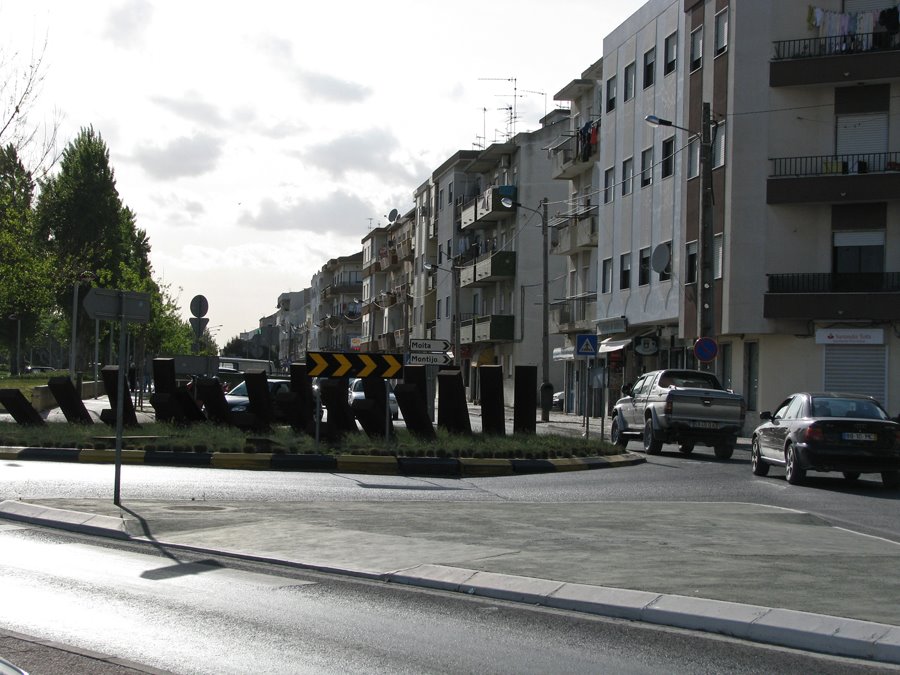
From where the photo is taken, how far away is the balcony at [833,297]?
33.8m

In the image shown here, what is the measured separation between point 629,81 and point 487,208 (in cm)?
2125

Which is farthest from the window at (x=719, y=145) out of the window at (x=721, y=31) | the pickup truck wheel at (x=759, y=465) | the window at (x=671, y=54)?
the pickup truck wheel at (x=759, y=465)

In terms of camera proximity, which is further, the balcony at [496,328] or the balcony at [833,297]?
the balcony at [496,328]

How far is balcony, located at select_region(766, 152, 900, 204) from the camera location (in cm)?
3391

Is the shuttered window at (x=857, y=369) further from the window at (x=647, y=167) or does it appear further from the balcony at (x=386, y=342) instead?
the balcony at (x=386, y=342)

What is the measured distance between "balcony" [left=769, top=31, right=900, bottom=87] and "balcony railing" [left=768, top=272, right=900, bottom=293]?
19.0 feet

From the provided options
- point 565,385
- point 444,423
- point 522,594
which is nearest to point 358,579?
point 522,594

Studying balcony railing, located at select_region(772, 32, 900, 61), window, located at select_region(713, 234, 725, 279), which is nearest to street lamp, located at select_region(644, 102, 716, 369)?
window, located at select_region(713, 234, 725, 279)

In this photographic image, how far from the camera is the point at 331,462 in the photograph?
20.0m

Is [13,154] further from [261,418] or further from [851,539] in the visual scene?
[851,539]

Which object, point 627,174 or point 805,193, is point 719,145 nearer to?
point 805,193

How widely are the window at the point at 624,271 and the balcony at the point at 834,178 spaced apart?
1106 centimetres

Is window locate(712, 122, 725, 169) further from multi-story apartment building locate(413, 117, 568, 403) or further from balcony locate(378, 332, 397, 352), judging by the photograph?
balcony locate(378, 332, 397, 352)

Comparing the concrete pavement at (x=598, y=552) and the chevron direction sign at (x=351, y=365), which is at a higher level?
the chevron direction sign at (x=351, y=365)
